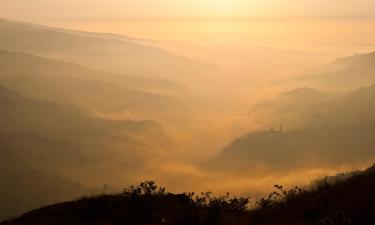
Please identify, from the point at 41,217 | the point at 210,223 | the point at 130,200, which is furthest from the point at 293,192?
the point at 41,217

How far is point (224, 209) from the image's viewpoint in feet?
62.7

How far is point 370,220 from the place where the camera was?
500 inches

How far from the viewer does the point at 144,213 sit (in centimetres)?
1798

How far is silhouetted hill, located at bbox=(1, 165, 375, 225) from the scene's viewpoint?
14.1m

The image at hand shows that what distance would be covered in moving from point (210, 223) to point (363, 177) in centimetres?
609

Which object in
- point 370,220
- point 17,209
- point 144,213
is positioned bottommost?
point 370,220

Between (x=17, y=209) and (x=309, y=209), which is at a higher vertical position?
(x=17, y=209)

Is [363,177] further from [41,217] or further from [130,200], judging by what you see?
[41,217]

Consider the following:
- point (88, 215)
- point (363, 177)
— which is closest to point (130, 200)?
point (88, 215)

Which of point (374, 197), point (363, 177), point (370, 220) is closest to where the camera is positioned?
point (370, 220)

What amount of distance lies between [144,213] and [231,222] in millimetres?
3632

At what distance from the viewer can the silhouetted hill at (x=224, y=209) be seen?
14125 mm

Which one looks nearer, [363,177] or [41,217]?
[363,177]

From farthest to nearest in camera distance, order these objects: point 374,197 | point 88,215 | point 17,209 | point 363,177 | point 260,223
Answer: point 17,209
point 88,215
point 363,177
point 260,223
point 374,197
